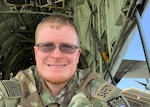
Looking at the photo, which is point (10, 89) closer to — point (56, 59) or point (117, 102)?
point (56, 59)

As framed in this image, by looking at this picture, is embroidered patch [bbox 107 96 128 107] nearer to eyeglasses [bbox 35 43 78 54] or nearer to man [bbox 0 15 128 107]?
man [bbox 0 15 128 107]

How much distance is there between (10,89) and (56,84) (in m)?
0.25

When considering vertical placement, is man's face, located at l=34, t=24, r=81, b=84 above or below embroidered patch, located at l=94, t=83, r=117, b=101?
above

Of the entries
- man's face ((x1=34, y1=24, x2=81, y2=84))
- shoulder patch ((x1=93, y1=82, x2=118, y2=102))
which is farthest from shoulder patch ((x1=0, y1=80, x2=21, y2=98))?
shoulder patch ((x1=93, y1=82, x2=118, y2=102))

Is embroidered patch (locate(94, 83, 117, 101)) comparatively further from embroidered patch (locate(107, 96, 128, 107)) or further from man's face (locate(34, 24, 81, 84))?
man's face (locate(34, 24, 81, 84))

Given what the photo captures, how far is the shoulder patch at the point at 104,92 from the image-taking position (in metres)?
1.69

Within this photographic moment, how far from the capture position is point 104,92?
5.62 feet

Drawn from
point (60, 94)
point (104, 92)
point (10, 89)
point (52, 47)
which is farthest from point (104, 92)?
point (10, 89)

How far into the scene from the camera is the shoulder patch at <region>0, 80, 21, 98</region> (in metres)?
1.64

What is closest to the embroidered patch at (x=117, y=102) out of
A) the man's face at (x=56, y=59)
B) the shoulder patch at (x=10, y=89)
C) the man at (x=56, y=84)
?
the man at (x=56, y=84)

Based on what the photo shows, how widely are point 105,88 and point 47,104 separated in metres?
0.34

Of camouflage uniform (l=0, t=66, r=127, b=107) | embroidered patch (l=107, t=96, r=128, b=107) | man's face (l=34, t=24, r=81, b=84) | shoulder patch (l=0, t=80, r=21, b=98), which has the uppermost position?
man's face (l=34, t=24, r=81, b=84)

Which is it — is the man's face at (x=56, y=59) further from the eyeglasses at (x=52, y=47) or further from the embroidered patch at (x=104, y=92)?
the embroidered patch at (x=104, y=92)

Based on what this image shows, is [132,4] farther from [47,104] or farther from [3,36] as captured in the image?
[3,36]
